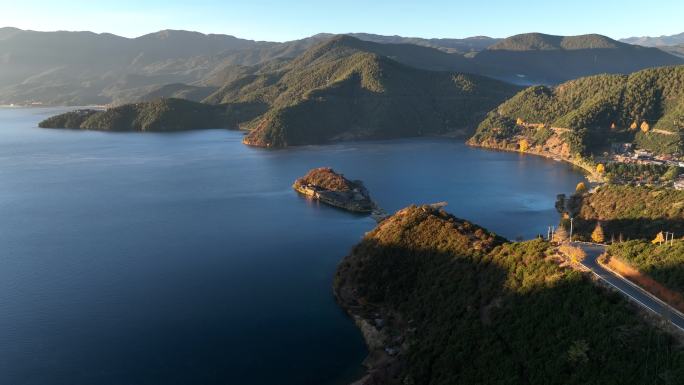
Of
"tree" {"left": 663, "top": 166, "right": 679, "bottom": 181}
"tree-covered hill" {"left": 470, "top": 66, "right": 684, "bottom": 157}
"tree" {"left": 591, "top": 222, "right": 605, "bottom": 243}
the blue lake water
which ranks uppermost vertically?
"tree-covered hill" {"left": 470, "top": 66, "right": 684, "bottom": 157}

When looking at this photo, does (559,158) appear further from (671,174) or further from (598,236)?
(598,236)

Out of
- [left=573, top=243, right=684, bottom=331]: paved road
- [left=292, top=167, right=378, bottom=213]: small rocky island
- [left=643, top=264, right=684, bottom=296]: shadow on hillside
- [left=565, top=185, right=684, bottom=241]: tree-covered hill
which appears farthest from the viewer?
[left=292, top=167, right=378, bottom=213]: small rocky island

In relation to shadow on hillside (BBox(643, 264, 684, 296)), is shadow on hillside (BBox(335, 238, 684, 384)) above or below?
below

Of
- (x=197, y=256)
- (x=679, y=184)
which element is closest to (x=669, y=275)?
(x=197, y=256)

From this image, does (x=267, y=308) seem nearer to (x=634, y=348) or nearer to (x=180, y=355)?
(x=180, y=355)

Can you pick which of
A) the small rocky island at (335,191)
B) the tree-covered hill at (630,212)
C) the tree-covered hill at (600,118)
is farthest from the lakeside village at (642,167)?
the small rocky island at (335,191)

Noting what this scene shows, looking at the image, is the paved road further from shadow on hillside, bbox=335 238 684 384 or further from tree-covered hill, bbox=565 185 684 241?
tree-covered hill, bbox=565 185 684 241

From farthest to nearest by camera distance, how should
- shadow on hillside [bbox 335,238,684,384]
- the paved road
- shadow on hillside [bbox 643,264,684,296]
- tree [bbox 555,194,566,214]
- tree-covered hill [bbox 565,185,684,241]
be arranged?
1. tree [bbox 555,194,566,214]
2. tree-covered hill [bbox 565,185,684,241]
3. shadow on hillside [bbox 643,264,684,296]
4. the paved road
5. shadow on hillside [bbox 335,238,684,384]

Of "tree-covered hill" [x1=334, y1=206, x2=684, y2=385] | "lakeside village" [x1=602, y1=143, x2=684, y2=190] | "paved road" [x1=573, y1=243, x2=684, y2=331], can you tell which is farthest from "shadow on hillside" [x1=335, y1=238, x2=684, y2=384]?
"lakeside village" [x1=602, y1=143, x2=684, y2=190]

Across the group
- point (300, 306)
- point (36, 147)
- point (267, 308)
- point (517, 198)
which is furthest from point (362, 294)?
point (36, 147)
